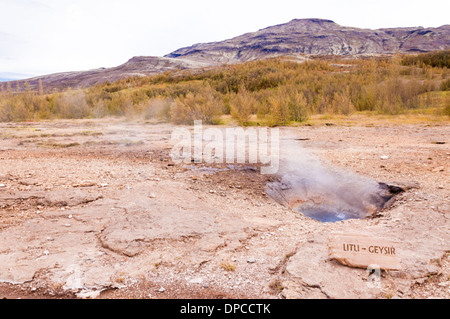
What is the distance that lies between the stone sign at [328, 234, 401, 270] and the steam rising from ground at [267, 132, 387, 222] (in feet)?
5.18

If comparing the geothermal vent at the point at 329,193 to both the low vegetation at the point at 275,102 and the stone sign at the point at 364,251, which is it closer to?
the stone sign at the point at 364,251

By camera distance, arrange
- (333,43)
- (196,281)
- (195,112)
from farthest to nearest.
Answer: (333,43) < (195,112) < (196,281)

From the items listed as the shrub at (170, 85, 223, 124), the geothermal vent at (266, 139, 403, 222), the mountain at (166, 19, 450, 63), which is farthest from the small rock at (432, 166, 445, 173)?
the mountain at (166, 19, 450, 63)

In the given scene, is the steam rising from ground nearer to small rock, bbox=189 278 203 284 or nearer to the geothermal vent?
the geothermal vent

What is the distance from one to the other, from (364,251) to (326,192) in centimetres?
271

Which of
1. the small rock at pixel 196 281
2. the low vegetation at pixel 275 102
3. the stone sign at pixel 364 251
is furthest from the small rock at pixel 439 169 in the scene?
the low vegetation at pixel 275 102

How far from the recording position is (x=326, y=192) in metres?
5.48

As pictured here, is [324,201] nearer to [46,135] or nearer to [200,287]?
[200,287]

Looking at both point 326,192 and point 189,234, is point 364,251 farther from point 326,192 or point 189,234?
point 326,192

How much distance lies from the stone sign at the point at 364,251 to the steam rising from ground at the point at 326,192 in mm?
1578

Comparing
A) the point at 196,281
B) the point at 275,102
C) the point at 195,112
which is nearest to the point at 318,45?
the point at 275,102

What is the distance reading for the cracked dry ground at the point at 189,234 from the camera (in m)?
2.53

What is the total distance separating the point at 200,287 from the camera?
8.32ft
